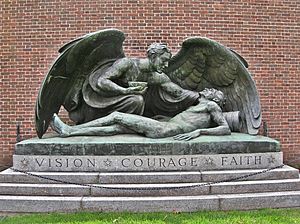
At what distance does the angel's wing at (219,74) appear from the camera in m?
6.51

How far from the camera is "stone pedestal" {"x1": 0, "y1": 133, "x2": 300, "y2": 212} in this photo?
16.3 feet

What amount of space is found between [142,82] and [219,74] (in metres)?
1.44

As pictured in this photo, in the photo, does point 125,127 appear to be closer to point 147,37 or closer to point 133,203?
point 133,203

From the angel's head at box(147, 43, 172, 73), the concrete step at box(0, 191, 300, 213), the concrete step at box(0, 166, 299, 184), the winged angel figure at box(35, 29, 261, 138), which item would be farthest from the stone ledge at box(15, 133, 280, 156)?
the angel's head at box(147, 43, 172, 73)

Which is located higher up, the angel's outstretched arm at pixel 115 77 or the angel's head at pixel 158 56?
the angel's head at pixel 158 56

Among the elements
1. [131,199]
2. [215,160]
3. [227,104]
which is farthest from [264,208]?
[227,104]

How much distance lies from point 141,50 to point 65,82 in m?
2.96

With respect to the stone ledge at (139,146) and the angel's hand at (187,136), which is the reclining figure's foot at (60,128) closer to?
the stone ledge at (139,146)

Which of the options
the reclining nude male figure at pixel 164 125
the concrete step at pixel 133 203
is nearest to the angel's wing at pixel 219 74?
the reclining nude male figure at pixel 164 125

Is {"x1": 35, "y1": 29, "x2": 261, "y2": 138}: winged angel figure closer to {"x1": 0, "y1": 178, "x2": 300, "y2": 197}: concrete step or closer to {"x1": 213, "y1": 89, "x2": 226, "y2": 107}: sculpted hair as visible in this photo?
{"x1": 213, "y1": 89, "x2": 226, "y2": 107}: sculpted hair

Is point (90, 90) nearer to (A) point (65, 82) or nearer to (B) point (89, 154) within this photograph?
(A) point (65, 82)

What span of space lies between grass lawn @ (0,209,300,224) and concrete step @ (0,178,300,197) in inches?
14.7

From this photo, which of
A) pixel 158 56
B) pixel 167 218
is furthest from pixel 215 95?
pixel 167 218

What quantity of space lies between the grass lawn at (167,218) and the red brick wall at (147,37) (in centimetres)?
434
